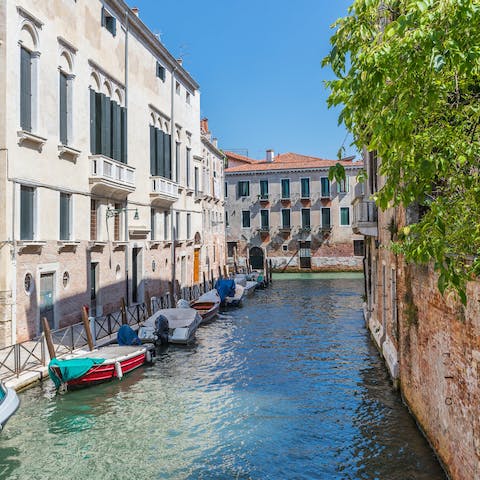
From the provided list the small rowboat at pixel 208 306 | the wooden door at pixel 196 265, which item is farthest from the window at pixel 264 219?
the small rowboat at pixel 208 306

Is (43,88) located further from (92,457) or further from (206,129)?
(206,129)

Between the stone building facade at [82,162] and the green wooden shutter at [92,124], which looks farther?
the green wooden shutter at [92,124]

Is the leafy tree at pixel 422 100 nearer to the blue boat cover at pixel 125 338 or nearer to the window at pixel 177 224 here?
the blue boat cover at pixel 125 338

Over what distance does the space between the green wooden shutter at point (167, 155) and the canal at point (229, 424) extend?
9.46 metres

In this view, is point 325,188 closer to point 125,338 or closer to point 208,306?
Answer: point 208,306

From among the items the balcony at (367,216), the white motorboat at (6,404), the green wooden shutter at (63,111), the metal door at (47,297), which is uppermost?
the green wooden shutter at (63,111)

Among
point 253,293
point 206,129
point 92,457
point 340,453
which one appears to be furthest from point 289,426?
point 206,129

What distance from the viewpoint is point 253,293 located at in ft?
87.0

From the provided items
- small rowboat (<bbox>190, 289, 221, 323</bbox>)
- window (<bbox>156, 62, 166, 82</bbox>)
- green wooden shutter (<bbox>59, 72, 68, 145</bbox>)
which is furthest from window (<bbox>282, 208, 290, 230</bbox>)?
green wooden shutter (<bbox>59, 72, 68, 145</bbox>)

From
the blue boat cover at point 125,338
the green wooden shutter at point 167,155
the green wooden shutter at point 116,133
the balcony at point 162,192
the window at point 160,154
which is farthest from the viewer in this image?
the green wooden shutter at point 167,155

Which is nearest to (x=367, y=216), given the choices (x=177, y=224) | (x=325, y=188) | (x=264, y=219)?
(x=177, y=224)

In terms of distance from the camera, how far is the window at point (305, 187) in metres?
37.0

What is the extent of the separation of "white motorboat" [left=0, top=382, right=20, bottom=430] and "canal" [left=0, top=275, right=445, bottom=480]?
0.57 m

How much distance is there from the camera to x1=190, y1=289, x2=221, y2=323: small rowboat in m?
17.2
